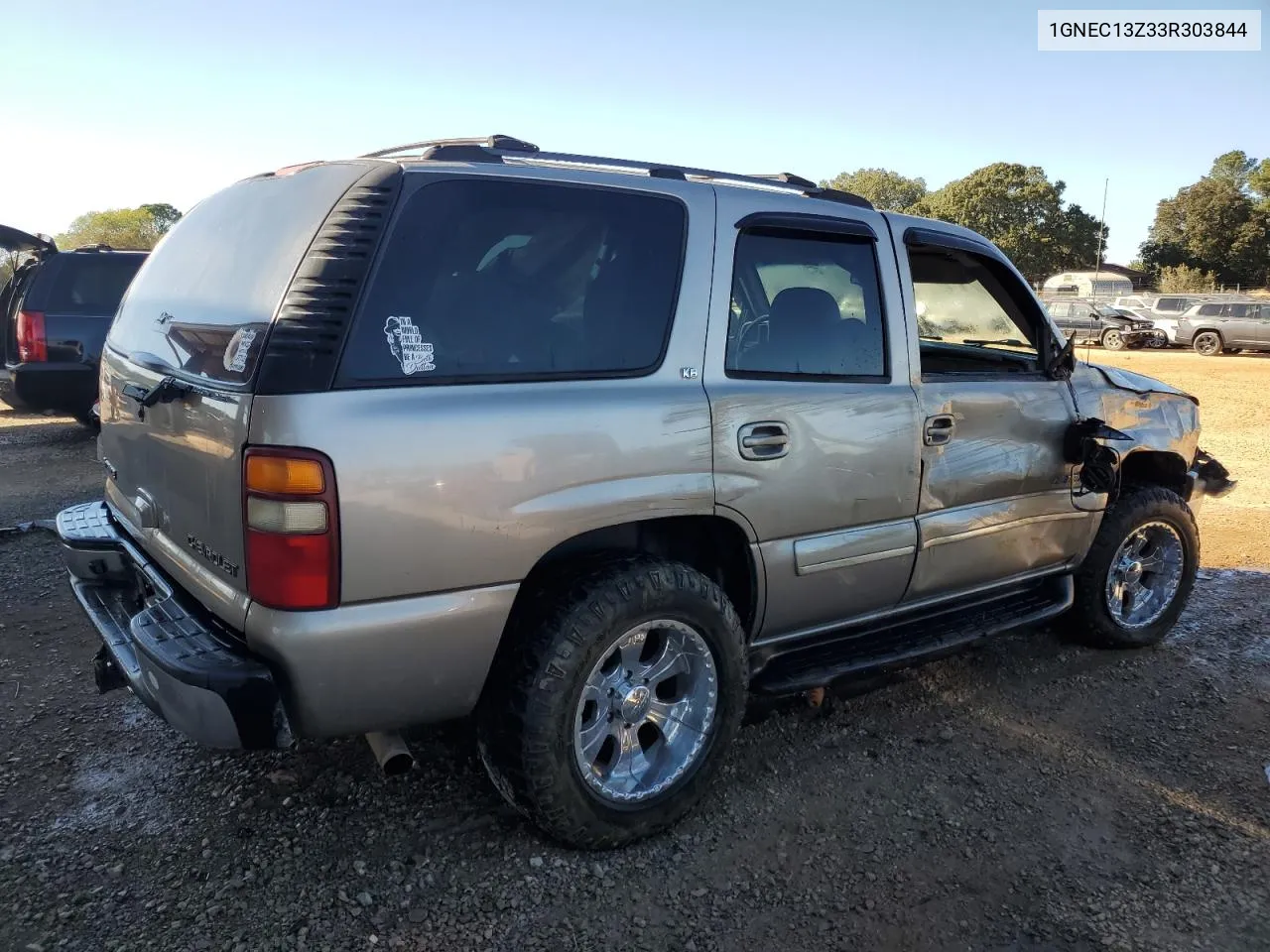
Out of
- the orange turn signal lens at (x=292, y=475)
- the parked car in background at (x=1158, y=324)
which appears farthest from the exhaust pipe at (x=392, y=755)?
the parked car in background at (x=1158, y=324)

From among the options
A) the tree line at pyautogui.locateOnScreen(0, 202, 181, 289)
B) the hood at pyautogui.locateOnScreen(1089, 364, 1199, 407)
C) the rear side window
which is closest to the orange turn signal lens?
the rear side window

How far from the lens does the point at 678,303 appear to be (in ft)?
9.16

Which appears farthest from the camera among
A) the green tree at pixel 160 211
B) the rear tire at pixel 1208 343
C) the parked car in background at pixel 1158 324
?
the green tree at pixel 160 211

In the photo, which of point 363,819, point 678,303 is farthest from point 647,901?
point 678,303

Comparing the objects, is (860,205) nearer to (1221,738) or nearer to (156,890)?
(1221,738)

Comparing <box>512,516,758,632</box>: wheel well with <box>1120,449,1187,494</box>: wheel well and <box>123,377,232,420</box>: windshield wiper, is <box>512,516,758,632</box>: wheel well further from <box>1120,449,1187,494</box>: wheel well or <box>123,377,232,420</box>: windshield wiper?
<box>1120,449,1187,494</box>: wheel well

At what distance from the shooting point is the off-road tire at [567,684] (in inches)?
97.6

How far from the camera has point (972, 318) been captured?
4.16 meters

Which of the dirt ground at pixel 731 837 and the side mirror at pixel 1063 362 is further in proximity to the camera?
the side mirror at pixel 1063 362

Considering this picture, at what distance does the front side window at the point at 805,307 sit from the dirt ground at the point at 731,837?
132 cm

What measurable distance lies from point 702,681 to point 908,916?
2.82ft

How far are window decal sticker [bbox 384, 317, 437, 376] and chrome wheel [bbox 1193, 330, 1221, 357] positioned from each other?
26485 millimetres

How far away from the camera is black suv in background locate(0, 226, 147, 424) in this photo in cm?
795

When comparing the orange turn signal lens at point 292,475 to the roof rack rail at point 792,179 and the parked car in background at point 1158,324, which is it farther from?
the parked car in background at point 1158,324
